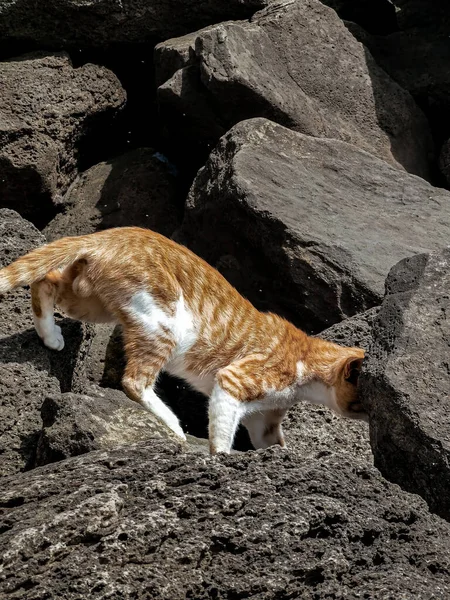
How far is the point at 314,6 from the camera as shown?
1117 cm

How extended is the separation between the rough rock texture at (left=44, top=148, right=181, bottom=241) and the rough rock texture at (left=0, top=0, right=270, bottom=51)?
1.14 meters

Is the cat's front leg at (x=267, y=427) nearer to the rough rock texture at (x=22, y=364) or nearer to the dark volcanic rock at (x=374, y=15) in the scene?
the rough rock texture at (x=22, y=364)

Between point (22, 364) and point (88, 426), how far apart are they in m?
1.15

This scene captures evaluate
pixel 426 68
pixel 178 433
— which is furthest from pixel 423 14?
pixel 178 433

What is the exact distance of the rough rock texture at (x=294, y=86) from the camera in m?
10.1

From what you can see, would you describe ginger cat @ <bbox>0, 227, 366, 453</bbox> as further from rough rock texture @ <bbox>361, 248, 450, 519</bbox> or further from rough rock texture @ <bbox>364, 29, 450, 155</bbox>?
rough rock texture @ <bbox>364, 29, 450, 155</bbox>

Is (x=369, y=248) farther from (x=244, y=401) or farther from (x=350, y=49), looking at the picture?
(x=350, y=49)

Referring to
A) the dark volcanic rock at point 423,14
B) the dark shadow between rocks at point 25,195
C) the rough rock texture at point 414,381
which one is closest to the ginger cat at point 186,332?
the rough rock texture at point 414,381

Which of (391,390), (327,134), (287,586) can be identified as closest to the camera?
(287,586)

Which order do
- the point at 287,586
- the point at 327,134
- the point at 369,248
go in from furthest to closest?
the point at 327,134 < the point at 369,248 < the point at 287,586

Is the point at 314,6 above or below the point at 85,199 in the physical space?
above

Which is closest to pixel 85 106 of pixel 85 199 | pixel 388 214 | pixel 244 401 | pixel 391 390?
pixel 85 199

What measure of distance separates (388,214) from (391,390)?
3.45m

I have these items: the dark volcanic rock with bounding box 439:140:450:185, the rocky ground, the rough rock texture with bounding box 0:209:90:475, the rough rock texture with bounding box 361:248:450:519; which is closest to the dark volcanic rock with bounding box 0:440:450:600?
the rocky ground
